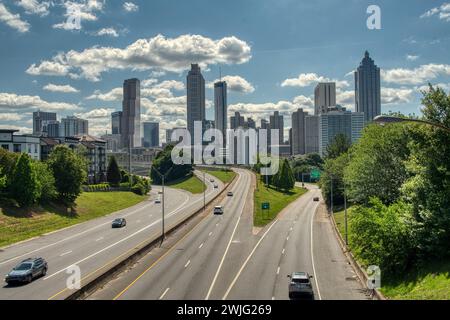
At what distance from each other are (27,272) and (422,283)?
2596 cm

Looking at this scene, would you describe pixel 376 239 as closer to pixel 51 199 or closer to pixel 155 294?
pixel 155 294

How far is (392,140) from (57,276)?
127 feet

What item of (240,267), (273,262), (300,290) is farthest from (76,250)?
(300,290)

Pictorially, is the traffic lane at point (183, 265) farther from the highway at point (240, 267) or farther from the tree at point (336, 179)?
the tree at point (336, 179)

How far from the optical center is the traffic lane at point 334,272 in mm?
28961

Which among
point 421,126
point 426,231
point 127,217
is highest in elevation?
point 421,126

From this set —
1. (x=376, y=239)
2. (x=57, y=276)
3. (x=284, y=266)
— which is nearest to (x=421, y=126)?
(x=376, y=239)

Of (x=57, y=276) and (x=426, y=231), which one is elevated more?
(x=426, y=231)

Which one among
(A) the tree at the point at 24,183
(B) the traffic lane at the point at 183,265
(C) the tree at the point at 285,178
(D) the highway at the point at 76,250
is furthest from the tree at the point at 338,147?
(A) the tree at the point at 24,183

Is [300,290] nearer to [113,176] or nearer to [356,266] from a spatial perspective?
[356,266]

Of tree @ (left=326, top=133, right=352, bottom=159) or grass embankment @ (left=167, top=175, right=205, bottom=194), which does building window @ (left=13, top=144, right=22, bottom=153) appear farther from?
tree @ (left=326, top=133, right=352, bottom=159)

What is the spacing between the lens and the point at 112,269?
107ft

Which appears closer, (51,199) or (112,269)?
(112,269)

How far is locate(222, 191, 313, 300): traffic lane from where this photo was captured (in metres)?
28.7
